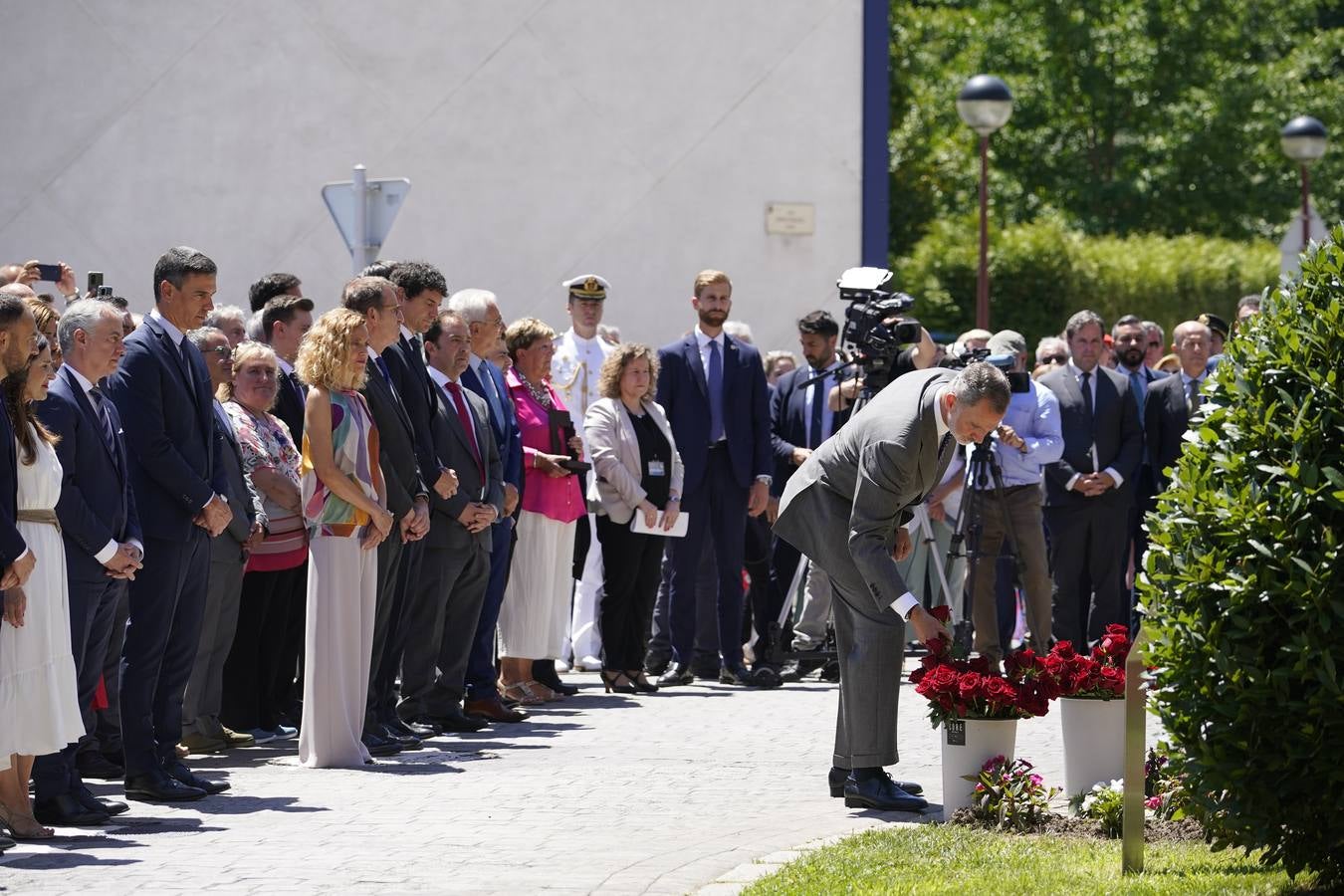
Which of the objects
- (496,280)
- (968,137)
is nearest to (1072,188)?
(968,137)

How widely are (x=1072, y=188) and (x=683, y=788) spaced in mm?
37472

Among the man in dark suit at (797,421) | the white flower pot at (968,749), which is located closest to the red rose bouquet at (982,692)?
the white flower pot at (968,749)

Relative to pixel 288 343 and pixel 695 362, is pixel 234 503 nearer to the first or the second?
pixel 288 343

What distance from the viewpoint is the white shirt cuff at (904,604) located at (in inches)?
325

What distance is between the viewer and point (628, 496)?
1301 centimetres

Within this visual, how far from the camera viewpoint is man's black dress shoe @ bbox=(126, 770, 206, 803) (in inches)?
341

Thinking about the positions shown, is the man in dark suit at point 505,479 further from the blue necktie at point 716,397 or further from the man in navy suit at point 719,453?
the blue necktie at point 716,397

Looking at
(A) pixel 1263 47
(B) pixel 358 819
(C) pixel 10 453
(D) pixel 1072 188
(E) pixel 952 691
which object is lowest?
(B) pixel 358 819

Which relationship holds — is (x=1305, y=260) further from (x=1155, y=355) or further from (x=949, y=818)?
(x=1155, y=355)

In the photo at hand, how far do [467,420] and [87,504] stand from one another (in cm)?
331

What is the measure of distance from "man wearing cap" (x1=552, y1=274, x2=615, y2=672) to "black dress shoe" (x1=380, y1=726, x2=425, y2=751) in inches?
140

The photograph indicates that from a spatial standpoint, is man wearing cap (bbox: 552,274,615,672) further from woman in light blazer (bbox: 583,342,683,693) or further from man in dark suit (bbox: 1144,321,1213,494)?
man in dark suit (bbox: 1144,321,1213,494)

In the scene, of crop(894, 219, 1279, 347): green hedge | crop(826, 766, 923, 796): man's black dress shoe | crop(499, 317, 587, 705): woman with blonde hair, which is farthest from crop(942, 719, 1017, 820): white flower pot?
crop(894, 219, 1279, 347): green hedge

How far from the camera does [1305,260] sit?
6703 mm
